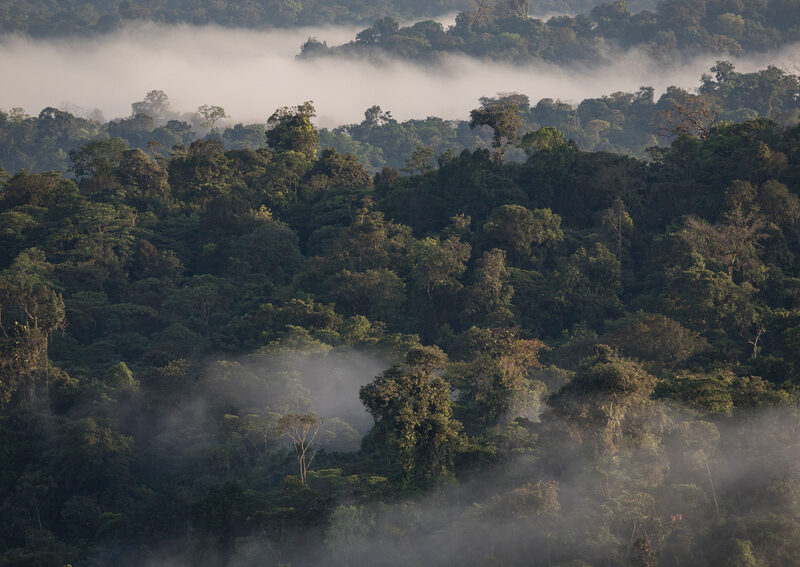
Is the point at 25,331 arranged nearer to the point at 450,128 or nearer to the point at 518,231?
the point at 518,231

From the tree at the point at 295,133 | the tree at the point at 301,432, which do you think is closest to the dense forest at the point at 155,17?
the tree at the point at 295,133

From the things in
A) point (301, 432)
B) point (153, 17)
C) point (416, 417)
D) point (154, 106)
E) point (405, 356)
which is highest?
point (153, 17)

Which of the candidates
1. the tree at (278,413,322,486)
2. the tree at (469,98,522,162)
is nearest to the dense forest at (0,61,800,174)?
the tree at (469,98,522,162)

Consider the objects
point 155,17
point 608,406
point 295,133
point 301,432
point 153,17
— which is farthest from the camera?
point 155,17

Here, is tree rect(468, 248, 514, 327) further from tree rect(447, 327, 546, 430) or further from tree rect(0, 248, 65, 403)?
tree rect(0, 248, 65, 403)

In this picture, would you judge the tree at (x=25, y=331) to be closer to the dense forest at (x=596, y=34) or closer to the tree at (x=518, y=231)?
the tree at (x=518, y=231)

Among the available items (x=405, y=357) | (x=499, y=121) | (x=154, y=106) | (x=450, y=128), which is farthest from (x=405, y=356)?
(x=154, y=106)
